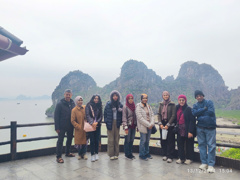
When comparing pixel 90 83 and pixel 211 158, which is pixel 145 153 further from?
pixel 90 83

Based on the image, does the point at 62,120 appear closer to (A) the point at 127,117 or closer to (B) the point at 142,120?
(A) the point at 127,117

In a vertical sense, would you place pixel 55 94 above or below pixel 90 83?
below

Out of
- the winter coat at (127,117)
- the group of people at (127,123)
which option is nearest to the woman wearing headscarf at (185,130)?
the group of people at (127,123)

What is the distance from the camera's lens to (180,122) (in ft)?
13.6

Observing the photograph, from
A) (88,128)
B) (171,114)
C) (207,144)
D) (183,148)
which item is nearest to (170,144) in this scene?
(183,148)

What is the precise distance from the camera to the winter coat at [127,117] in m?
4.34

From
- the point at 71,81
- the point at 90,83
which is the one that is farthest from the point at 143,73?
the point at 71,81

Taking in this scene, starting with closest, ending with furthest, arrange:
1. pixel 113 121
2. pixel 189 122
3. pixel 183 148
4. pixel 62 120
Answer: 1. pixel 189 122
2. pixel 183 148
3. pixel 62 120
4. pixel 113 121

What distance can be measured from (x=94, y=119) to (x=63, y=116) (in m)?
0.77

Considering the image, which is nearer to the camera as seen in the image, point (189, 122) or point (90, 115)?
point (189, 122)

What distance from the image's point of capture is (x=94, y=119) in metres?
4.36

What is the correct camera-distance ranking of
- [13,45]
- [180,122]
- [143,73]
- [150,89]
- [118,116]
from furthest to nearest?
[143,73], [150,89], [118,116], [180,122], [13,45]

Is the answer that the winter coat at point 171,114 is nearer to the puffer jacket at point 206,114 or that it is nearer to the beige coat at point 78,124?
the puffer jacket at point 206,114

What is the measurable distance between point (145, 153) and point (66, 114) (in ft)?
7.45
